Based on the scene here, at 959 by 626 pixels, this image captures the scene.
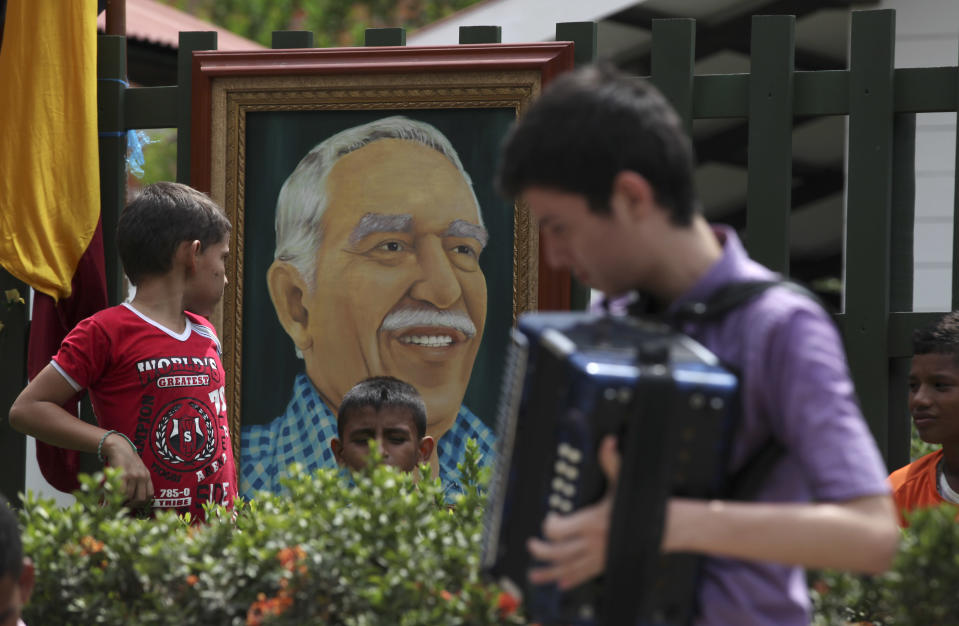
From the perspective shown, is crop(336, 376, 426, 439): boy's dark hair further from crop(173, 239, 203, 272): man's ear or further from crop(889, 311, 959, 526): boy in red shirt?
crop(889, 311, 959, 526): boy in red shirt

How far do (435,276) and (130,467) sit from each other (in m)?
1.51

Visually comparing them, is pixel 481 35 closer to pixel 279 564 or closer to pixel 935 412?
pixel 935 412

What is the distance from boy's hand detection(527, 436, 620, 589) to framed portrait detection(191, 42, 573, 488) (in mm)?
2702

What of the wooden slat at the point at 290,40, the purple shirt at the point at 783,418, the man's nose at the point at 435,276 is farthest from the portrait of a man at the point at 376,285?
the purple shirt at the point at 783,418

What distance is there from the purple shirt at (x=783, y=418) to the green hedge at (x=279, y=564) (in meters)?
0.64

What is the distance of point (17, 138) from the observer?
4.92 m

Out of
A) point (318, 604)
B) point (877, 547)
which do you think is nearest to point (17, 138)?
point (318, 604)

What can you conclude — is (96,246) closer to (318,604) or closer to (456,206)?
(456,206)

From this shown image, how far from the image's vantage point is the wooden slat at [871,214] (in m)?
4.43

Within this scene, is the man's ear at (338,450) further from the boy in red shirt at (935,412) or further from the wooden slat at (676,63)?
the boy in red shirt at (935,412)

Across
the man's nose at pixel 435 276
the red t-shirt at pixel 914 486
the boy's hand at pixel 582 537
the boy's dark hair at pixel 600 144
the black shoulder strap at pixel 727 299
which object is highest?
the boy's dark hair at pixel 600 144

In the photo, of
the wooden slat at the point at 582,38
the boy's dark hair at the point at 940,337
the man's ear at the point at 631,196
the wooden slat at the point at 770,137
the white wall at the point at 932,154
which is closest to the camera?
the man's ear at the point at 631,196

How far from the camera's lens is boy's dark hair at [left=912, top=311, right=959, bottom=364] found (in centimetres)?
437

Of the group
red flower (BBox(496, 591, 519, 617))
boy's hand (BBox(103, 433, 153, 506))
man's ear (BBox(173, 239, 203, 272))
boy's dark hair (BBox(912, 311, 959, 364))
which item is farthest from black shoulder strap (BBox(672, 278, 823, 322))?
boy's dark hair (BBox(912, 311, 959, 364))
